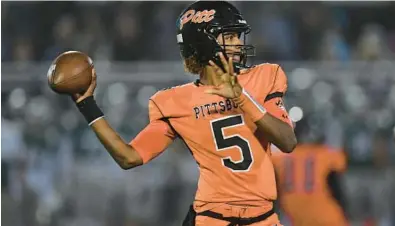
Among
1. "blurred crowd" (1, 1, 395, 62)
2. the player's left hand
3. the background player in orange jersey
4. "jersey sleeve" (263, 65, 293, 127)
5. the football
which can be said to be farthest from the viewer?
"blurred crowd" (1, 1, 395, 62)

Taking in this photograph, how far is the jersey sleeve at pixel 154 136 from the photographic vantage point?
400 cm

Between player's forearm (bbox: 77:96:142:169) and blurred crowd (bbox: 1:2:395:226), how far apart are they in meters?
4.06

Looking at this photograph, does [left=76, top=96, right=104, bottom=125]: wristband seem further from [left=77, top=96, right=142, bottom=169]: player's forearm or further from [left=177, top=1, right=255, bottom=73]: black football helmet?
[left=177, top=1, right=255, bottom=73]: black football helmet

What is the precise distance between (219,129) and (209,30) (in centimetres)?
42

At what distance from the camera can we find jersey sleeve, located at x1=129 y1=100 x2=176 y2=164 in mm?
3998

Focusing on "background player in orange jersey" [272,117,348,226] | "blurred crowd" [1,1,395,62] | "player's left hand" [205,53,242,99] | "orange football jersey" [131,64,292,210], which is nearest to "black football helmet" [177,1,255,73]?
"orange football jersey" [131,64,292,210]

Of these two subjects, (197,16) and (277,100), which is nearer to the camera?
(277,100)

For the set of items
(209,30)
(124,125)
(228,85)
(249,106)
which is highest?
(209,30)

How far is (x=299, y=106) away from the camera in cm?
809

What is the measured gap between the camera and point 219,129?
3.89 meters

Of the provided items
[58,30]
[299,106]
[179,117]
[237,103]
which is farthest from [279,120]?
[58,30]

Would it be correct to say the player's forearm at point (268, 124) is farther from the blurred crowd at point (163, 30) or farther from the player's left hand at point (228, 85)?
the blurred crowd at point (163, 30)

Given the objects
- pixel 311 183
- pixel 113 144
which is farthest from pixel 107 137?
pixel 311 183

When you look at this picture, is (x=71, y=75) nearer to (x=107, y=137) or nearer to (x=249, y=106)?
(x=107, y=137)
